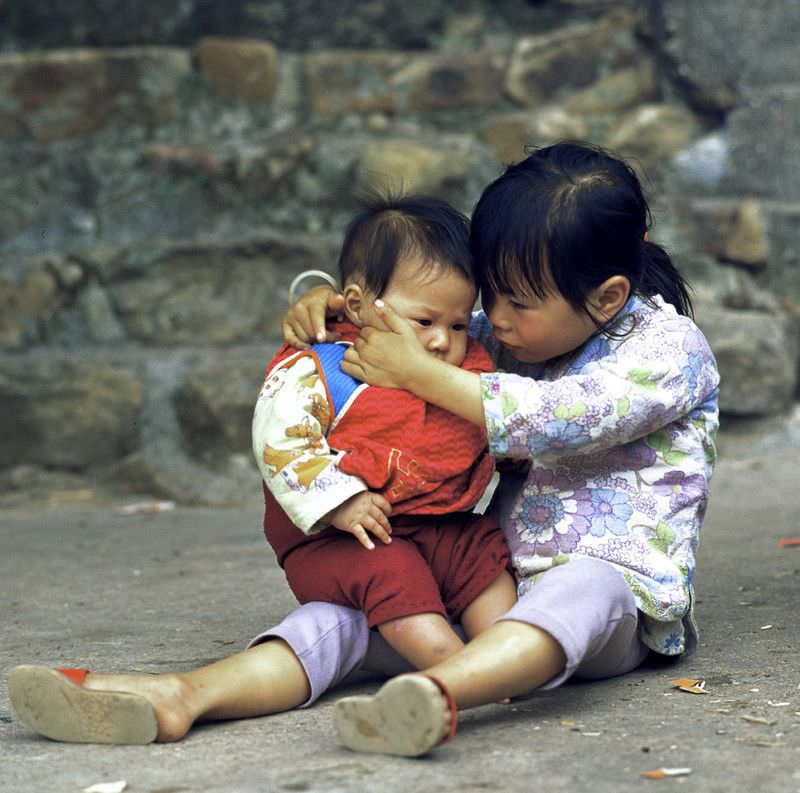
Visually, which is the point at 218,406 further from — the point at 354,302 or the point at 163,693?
the point at 163,693

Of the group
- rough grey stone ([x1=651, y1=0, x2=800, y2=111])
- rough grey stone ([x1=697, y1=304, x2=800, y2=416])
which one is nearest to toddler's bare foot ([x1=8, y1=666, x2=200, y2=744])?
rough grey stone ([x1=697, y1=304, x2=800, y2=416])

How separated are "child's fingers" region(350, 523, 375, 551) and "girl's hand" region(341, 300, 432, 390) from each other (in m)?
0.24

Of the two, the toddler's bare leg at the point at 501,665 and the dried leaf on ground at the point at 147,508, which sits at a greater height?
the toddler's bare leg at the point at 501,665

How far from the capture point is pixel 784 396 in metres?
4.19

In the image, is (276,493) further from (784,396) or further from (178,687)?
(784,396)

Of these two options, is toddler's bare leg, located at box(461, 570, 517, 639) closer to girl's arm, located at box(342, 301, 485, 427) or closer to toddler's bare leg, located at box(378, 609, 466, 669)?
toddler's bare leg, located at box(378, 609, 466, 669)

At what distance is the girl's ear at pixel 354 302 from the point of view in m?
2.18

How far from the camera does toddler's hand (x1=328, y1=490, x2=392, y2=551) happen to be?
6.67 ft

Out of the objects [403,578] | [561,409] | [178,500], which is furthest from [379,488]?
[178,500]

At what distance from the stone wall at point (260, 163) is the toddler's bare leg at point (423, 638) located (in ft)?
6.89

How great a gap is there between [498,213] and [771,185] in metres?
2.49

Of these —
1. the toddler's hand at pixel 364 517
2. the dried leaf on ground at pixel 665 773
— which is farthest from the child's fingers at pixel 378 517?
the dried leaf on ground at pixel 665 773

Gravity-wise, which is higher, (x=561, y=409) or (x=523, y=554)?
(x=561, y=409)

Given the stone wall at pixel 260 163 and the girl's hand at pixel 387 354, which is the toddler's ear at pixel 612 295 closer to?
the girl's hand at pixel 387 354
